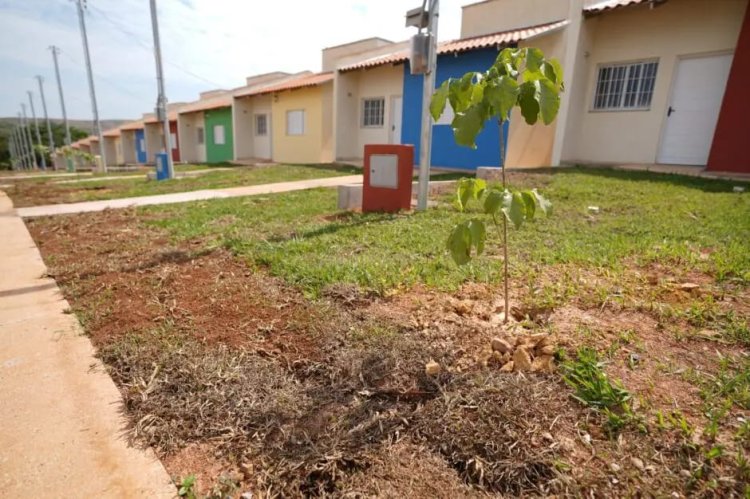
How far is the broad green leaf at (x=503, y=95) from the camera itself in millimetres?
1856

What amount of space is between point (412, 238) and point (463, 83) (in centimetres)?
260

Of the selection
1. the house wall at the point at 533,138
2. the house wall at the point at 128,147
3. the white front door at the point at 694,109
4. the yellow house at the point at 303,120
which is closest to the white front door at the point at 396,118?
the yellow house at the point at 303,120

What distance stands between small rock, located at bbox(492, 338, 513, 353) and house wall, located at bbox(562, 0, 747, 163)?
405 inches

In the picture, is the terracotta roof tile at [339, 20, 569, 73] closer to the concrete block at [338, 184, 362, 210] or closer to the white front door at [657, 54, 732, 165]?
the white front door at [657, 54, 732, 165]

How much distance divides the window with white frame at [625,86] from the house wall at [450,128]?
277 cm

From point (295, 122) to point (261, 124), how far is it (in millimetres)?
4263

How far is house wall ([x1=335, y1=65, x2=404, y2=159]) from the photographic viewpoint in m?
14.8

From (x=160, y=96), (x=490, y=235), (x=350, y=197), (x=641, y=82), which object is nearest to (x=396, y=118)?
(x=641, y=82)

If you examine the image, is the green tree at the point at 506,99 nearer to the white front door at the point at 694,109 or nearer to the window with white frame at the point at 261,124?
the white front door at the point at 694,109

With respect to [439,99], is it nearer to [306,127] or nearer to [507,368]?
[507,368]

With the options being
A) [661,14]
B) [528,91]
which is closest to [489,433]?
[528,91]

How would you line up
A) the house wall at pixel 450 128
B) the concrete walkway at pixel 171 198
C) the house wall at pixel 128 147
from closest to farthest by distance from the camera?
1. the concrete walkway at pixel 171 198
2. the house wall at pixel 450 128
3. the house wall at pixel 128 147

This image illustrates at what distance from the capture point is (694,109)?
9414 mm

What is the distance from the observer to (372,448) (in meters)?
1.64
